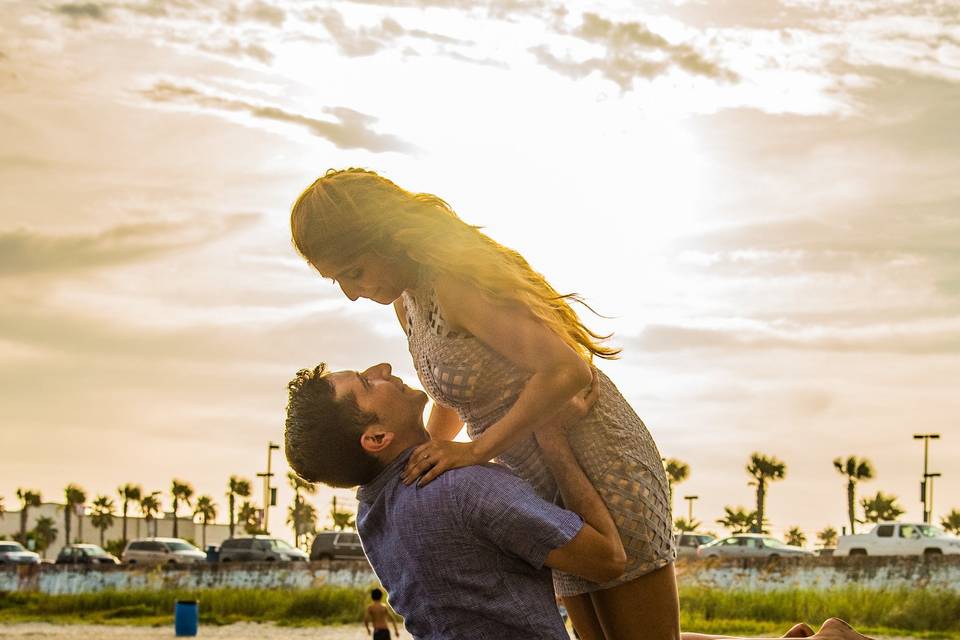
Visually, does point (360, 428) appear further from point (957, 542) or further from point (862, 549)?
point (862, 549)

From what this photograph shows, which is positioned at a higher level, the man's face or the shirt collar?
the man's face

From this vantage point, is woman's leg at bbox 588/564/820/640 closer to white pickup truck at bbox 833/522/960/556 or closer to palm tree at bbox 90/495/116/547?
white pickup truck at bbox 833/522/960/556

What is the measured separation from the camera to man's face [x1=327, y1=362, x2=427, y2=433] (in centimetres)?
323

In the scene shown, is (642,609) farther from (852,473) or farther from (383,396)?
(852,473)

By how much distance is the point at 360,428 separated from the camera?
3.21 metres

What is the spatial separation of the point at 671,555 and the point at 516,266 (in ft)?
2.76

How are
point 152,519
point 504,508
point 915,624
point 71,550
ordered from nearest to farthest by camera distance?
point 504,508 → point 915,624 → point 71,550 → point 152,519

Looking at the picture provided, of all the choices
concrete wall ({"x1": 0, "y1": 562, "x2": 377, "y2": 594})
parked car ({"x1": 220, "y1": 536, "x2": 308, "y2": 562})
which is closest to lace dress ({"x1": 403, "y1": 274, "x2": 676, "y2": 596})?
concrete wall ({"x1": 0, "y1": 562, "x2": 377, "y2": 594})

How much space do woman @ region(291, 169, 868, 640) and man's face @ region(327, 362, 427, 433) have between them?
10 centimetres

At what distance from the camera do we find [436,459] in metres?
3.08

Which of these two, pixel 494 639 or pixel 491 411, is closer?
pixel 494 639

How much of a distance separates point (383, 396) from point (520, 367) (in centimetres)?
36

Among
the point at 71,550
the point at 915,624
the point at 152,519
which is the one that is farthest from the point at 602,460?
the point at 152,519

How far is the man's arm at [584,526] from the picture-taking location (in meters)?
3.02
